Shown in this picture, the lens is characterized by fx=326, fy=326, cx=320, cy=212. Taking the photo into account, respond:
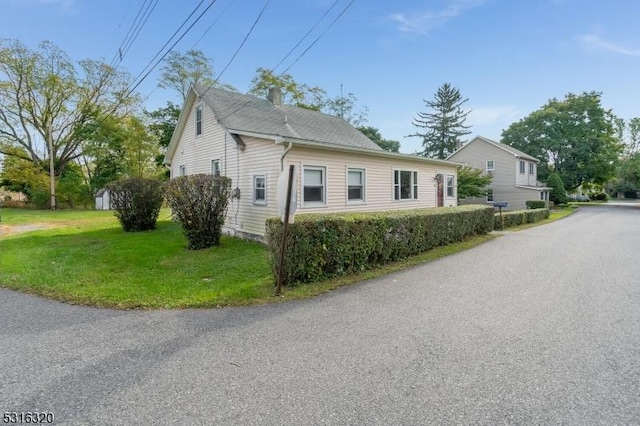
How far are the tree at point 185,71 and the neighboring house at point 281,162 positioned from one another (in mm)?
14561

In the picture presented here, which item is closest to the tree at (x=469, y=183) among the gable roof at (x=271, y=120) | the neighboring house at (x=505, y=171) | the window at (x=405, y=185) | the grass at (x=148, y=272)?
the neighboring house at (x=505, y=171)

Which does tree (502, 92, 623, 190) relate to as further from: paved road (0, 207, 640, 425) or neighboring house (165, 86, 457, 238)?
paved road (0, 207, 640, 425)

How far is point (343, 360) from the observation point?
10.8 feet

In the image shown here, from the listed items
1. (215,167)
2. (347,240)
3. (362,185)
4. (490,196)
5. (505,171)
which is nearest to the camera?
(347,240)

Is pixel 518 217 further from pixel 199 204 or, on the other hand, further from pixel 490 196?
pixel 199 204

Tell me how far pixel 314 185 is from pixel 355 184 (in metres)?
1.93

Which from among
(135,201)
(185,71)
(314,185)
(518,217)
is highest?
(185,71)

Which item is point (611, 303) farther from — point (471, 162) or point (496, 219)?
point (471, 162)

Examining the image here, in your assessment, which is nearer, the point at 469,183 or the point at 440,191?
the point at 440,191

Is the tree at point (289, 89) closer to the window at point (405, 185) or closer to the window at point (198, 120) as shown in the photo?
the window at point (198, 120)

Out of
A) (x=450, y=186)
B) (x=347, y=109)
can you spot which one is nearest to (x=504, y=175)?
(x=450, y=186)

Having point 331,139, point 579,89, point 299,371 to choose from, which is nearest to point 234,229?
point 331,139

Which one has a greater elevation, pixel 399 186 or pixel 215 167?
pixel 215 167

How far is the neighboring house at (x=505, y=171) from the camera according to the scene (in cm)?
2816
